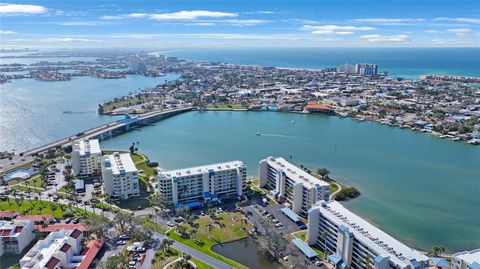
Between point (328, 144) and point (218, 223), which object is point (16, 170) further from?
point (328, 144)

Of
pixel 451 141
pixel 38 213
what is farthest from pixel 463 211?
pixel 38 213

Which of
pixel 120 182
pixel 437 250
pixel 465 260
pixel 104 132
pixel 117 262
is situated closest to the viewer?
pixel 465 260

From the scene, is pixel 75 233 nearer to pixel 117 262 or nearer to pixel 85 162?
pixel 117 262

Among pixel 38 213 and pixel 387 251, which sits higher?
pixel 387 251

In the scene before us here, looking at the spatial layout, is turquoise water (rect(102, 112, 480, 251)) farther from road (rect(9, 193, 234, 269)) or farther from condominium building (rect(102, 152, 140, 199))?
road (rect(9, 193, 234, 269))

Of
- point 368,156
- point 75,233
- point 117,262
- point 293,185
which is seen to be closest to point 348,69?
point 368,156

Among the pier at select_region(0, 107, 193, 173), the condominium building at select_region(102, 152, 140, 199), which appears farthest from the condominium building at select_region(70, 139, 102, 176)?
the pier at select_region(0, 107, 193, 173)

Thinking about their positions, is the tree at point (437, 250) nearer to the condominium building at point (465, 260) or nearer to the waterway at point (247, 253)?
the condominium building at point (465, 260)
